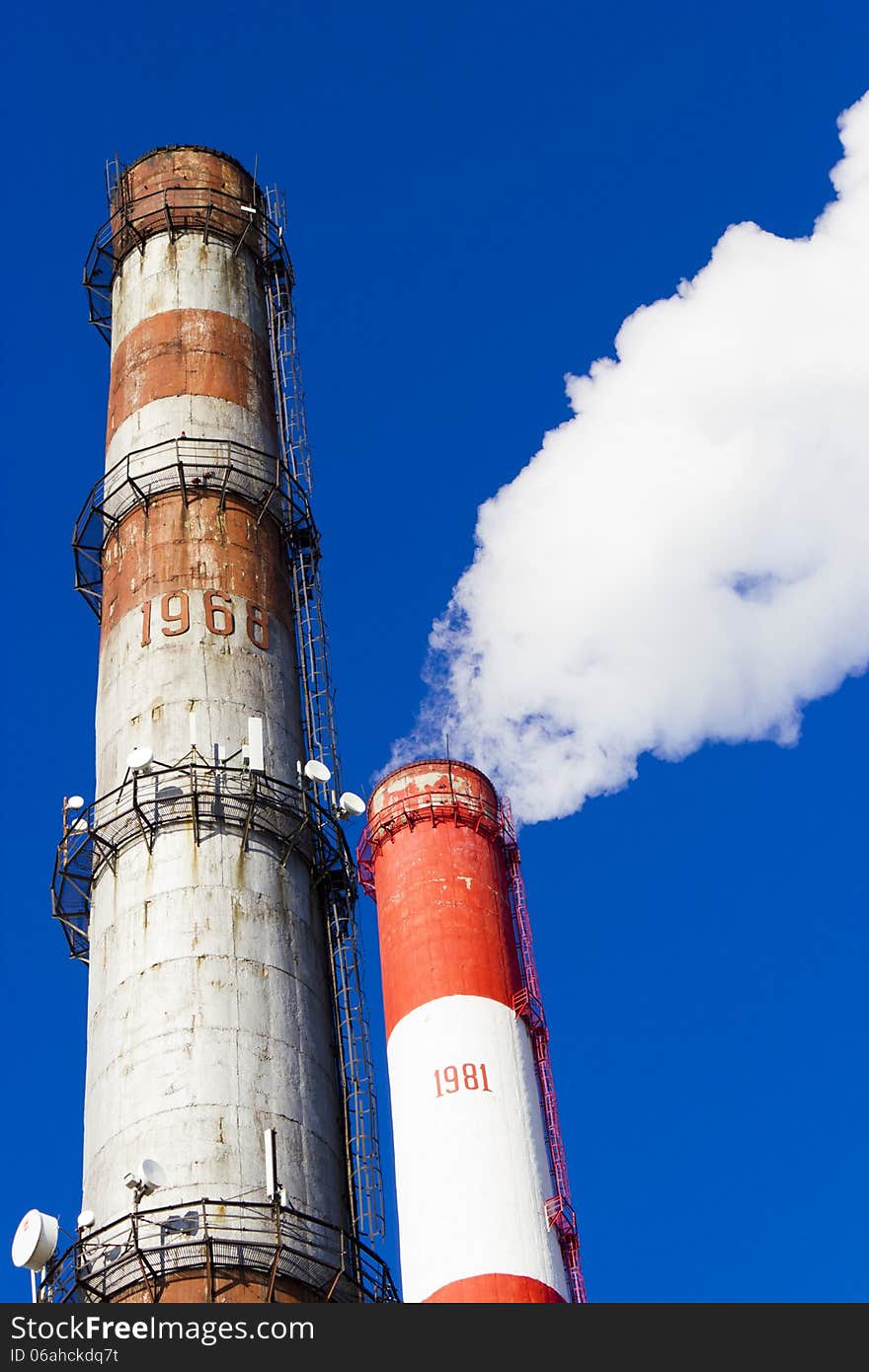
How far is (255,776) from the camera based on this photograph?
36438 mm

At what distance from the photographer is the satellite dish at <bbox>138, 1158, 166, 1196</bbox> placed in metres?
30.0

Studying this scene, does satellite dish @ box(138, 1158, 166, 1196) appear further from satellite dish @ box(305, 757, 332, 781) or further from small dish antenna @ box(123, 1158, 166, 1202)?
satellite dish @ box(305, 757, 332, 781)

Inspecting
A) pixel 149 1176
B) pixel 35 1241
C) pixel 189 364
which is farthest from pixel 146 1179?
pixel 189 364

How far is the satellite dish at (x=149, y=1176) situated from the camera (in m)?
Answer: 30.0

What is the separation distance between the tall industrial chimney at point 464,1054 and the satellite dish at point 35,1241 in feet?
49.9

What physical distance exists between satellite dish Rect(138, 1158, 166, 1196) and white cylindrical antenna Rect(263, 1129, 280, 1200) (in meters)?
2.04

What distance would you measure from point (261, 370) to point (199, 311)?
7.01ft

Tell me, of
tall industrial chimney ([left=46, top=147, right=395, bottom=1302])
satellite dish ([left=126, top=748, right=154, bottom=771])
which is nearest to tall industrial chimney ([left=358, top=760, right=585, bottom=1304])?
tall industrial chimney ([left=46, top=147, right=395, bottom=1302])

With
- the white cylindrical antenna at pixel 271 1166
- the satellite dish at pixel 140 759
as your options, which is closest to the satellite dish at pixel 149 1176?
the white cylindrical antenna at pixel 271 1166

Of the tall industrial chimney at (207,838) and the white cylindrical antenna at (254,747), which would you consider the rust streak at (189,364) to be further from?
the white cylindrical antenna at (254,747)
